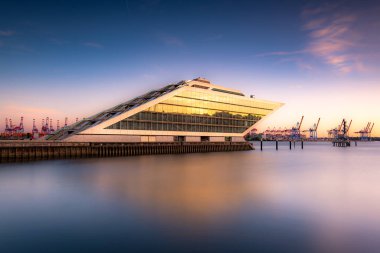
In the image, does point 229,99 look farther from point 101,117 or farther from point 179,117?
point 101,117

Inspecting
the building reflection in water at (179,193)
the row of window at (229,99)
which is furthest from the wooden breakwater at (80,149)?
the building reflection in water at (179,193)

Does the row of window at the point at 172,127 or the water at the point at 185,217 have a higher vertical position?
the row of window at the point at 172,127

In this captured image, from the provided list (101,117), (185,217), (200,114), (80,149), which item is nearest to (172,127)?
(200,114)

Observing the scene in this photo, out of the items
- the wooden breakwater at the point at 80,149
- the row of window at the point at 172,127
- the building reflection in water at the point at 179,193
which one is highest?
the row of window at the point at 172,127

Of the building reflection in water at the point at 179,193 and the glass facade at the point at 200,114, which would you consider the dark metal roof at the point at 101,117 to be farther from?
the building reflection in water at the point at 179,193

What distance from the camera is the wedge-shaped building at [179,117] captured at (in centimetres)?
7719

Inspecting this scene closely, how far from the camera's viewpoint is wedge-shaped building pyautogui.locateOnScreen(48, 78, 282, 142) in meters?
77.2

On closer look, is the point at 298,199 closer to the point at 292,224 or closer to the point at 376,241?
the point at 292,224

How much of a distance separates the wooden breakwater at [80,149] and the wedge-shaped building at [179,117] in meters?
4.62

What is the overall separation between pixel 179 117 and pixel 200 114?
365 inches

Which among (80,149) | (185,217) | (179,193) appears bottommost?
(179,193)

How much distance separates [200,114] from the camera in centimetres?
9969

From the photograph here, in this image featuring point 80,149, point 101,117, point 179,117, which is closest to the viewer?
point 80,149

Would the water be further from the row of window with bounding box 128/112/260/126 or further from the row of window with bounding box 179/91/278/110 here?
the row of window with bounding box 179/91/278/110
